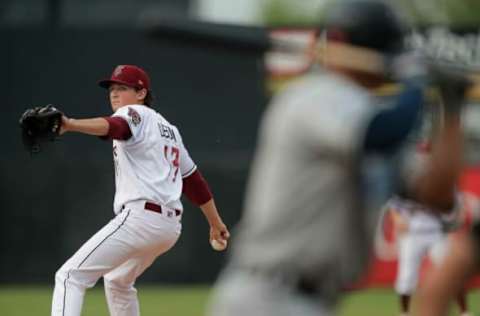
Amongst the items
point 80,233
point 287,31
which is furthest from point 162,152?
point 287,31

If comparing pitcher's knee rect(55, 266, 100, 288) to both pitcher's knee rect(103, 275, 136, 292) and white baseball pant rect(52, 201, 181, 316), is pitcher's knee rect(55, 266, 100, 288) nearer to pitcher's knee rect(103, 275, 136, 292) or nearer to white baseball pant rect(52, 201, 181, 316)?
white baseball pant rect(52, 201, 181, 316)

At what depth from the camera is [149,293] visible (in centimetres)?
1506

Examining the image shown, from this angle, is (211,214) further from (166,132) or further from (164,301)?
(164,301)

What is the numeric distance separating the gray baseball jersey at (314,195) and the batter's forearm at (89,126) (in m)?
3.25

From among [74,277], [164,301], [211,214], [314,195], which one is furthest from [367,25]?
[164,301]

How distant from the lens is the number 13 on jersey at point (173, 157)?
316 inches

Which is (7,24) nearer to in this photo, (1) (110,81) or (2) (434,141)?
(1) (110,81)

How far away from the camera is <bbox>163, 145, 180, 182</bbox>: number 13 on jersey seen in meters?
8.03

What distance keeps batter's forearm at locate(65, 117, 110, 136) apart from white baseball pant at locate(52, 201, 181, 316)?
690 millimetres

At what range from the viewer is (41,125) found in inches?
274

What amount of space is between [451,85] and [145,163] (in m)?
4.22

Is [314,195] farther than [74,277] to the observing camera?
No

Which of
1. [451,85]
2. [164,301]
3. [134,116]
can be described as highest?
[451,85]

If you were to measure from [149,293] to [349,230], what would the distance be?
37.4ft
